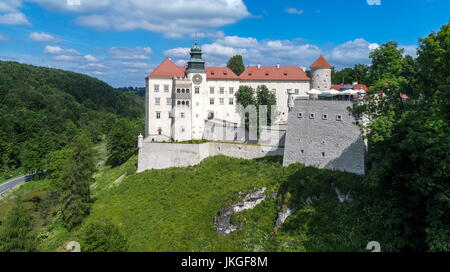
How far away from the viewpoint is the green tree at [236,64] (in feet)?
184

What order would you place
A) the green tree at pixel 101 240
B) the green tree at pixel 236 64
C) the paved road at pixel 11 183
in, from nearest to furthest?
the green tree at pixel 101 240 → the paved road at pixel 11 183 → the green tree at pixel 236 64

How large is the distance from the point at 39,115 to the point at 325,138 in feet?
277

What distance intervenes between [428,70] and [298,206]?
547 inches

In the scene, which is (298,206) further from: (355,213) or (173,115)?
(173,115)

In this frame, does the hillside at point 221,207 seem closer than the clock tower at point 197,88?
Yes

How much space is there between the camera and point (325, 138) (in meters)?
27.3

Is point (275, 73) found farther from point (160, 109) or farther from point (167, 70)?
point (160, 109)

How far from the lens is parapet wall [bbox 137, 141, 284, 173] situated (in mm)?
38750

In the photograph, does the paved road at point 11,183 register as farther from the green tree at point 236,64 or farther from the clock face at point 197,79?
the green tree at point 236,64

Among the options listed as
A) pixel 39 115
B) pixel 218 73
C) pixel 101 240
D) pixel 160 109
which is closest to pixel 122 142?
pixel 160 109

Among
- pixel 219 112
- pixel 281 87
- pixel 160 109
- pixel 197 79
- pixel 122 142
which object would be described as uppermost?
pixel 197 79

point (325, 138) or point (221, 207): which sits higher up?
point (325, 138)

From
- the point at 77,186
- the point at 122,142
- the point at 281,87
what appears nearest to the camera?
the point at 77,186

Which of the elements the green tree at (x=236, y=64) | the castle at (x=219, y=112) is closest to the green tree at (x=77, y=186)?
the castle at (x=219, y=112)
